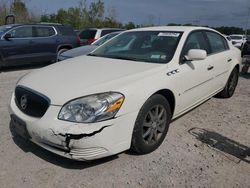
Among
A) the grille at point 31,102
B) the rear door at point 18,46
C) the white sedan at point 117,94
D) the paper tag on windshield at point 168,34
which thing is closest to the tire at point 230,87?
the white sedan at point 117,94

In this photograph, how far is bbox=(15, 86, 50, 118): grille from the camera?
2793 millimetres

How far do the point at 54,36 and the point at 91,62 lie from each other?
278 inches

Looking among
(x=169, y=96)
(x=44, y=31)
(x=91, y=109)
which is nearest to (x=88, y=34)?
(x=44, y=31)

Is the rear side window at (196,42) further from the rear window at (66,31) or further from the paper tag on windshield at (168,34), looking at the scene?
the rear window at (66,31)

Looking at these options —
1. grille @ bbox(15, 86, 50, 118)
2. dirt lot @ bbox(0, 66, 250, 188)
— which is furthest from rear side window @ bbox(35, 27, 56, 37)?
grille @ bbox(15, 86, 50, 118)

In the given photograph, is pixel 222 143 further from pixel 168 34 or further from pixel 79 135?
pixel 79 135

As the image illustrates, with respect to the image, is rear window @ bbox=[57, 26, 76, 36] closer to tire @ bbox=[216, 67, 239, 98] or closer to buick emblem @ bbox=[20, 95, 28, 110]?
tire @ bbox=[216, 67, 239, 98]

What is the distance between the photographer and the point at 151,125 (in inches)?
128

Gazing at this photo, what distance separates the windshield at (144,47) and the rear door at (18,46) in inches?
216

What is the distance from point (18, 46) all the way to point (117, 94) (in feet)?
24.1

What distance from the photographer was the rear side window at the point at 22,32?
898cm

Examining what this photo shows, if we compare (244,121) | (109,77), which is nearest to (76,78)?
(109,77)

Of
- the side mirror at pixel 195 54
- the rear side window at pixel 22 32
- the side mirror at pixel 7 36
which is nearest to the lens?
the side mirror at pixel 195 54

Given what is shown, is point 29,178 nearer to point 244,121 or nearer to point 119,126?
point 119,126
